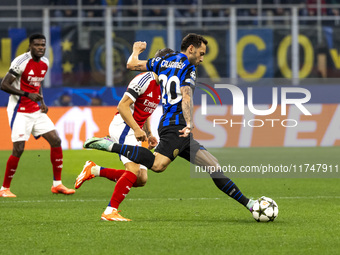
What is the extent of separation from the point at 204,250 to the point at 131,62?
2445 mm

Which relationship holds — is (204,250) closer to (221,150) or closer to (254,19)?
(221,150)

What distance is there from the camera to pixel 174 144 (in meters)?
7.32

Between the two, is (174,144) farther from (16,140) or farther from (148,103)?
(16,140)

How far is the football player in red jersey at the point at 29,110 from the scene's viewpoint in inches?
416

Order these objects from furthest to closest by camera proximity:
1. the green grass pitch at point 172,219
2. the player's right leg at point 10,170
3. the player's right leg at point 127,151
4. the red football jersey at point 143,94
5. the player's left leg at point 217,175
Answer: the player's right leg at point 10,170
the red football jersey at point 143,94
the player's left leg at point 217,175
the player's right leg at point 127,151
the green grass pitch at point 172,219

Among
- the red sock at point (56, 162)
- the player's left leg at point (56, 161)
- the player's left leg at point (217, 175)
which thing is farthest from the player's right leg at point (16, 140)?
the player's left leg at point (217, 175)

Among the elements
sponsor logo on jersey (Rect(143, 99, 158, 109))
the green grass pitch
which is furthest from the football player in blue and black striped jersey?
sponsor logo on jersey (Rect(143, 99, 158, 109))

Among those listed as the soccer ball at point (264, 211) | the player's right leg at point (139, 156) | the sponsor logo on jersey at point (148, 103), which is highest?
A: the sponsor logo on jersey at point (148, 103)

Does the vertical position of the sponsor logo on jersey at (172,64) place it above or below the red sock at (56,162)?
above

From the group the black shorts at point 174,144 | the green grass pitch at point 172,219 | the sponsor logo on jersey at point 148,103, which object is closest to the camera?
the green grass pitch at point 172,219

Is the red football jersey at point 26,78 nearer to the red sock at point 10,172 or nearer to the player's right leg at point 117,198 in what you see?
the red sock at point 10,172

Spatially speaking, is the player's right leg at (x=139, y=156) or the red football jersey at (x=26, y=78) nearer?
the player's right leg at (x=139, y=156)

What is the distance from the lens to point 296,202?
9.40 metres

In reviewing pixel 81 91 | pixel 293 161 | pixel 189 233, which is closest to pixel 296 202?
pixel 189 233
